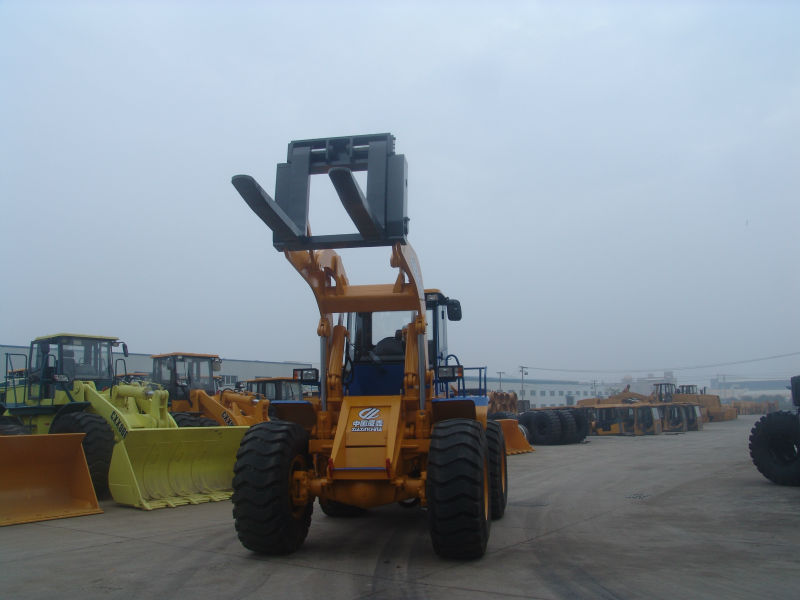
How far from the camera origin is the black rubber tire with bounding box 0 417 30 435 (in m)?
10.7

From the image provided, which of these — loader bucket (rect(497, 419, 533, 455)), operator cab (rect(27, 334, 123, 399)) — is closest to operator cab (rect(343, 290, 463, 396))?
operator cab (rect(27, 334, 123, 399))

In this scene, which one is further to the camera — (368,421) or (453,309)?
(453,309)

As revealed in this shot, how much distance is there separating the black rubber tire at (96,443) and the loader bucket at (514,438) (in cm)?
1318

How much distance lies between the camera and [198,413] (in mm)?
15398

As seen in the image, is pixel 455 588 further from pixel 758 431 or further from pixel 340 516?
pixel 758 431

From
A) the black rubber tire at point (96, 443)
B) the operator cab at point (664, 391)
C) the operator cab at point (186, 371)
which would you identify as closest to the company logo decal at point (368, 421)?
the black rubber tire at point (96, 443)

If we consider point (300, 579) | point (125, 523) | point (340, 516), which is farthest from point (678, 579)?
point (125, 523)

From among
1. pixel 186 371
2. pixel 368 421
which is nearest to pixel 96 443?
pixel 368 421

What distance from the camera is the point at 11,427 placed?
10.9 meters

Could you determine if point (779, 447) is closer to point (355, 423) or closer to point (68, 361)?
point (355, 423)

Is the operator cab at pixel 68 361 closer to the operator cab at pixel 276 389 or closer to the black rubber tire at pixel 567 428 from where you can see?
the operator cab at pixel 276 389

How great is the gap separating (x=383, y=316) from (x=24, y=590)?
189 inches

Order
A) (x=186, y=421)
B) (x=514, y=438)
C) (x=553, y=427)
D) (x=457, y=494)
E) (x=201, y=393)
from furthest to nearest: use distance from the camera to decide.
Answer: (x=553, y=427) < (x=514, y=438) < (x=201, y=393) < (x=186, y=421) < (x=457, y=494)

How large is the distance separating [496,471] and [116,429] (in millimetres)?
6422
